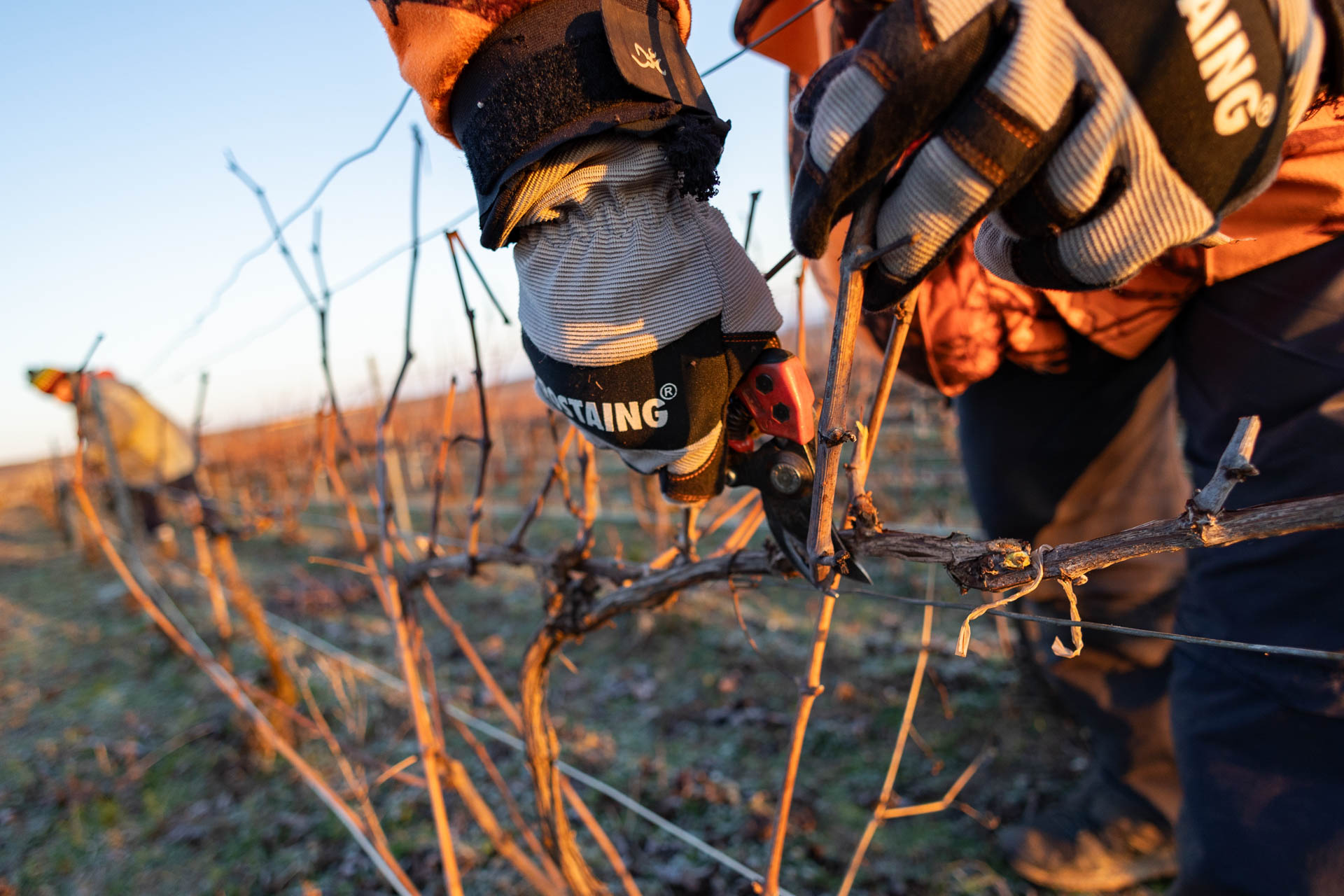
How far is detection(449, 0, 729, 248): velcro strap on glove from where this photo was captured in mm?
854

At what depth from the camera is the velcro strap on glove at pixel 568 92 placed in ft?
2.80

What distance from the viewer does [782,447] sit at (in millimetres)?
960

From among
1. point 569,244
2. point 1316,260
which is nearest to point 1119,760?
point 1316,260

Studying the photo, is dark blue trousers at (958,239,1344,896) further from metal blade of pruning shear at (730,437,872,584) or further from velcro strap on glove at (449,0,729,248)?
velcro strap on glove at (449,0,729,248)

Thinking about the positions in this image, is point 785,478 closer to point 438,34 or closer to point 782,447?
point 782,447

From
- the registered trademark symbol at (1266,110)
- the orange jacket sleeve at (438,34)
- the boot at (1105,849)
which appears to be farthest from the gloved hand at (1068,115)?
the boot at (1105,849)

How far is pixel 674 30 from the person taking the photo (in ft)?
3.17

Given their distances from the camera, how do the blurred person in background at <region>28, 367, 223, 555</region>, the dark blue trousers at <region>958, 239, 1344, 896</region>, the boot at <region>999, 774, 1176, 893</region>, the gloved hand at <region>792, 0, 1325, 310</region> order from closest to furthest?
the gloved hand at <region>792, 0, 1325, 310</region> < the dark blue trousers at <region>958, 239, 1344, 896</region> < the boot at <region>999, 774, 1176, 893</region> < the blurred person in background at <region>28, 367, 223, 555</region>

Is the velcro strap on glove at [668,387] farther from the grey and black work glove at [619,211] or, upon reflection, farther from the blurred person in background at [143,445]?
the blurred person in background at [143,445]

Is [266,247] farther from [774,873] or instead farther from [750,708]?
[750,708]

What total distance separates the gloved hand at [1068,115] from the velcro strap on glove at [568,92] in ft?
0.84

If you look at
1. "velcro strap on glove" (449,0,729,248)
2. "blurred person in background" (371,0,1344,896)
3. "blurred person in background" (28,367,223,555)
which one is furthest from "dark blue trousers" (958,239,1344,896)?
"blurred person in background" (28,367,223,555)

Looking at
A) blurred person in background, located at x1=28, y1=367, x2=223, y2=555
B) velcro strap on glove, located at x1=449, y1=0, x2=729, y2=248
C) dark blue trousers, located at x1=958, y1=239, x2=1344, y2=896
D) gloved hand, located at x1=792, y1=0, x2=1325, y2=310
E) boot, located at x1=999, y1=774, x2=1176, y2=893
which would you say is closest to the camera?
gloved hand, located at x1=792, y1=0, x2=1325, y2=310

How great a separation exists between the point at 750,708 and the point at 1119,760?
157cm
